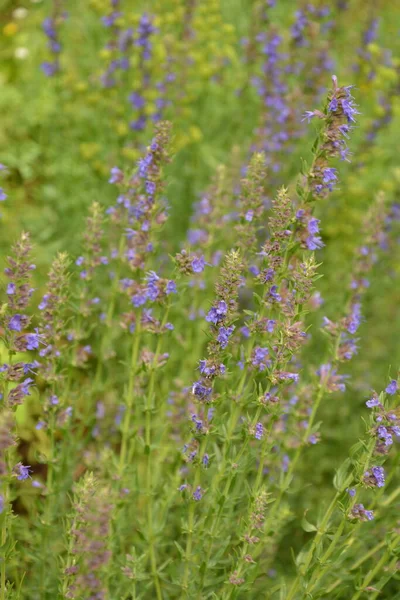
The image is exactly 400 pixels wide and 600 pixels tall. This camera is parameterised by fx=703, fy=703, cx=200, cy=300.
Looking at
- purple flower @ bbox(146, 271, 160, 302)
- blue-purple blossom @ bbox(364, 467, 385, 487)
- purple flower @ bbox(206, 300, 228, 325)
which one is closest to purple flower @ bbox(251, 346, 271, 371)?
purple flower @ bbox(206, 300, 228, 325)

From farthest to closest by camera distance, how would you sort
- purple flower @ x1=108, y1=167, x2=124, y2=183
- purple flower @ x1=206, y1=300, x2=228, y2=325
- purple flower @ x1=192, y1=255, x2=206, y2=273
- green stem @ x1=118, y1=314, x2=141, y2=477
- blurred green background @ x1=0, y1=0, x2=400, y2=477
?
blurred green background @ x1=0, y1=0, x2=400, y2=477
purple flower @ x1=108, y1=167, x2=124, y2=183
green stem @ x1=118, y1=314, x2=141, y2=477
purple flower @ x1=192, y1=255, x2=206, y2=273
purple flower @ x1=206, y1=300, x2=228, y2=325

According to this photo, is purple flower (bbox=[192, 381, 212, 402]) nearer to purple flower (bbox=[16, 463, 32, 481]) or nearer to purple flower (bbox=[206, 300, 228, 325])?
purple flower (bbox=[206, 300, 228, 325])

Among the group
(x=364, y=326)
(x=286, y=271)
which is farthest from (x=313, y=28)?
(x=286, y=271)

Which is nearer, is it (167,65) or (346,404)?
(346,404)

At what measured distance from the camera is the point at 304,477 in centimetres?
558

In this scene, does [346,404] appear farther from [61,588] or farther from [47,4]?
[47,4]

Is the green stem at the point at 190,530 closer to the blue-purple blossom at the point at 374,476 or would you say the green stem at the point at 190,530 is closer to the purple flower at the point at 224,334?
the purple flower at the point at 224,334

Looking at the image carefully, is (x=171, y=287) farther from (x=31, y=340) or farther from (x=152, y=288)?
(x=31, y=340)

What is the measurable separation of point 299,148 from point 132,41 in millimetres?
2007

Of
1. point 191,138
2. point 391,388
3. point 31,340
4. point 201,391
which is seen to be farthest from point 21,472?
point 191,138

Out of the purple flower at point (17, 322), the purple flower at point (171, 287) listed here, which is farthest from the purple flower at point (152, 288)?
the purple flower at point (17, 322)

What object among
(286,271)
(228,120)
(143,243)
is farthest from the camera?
(228,120)

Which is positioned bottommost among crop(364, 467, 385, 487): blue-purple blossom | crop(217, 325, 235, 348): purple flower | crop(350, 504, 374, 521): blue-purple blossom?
crop(350, 504, 374, 521): blue-purple blossom

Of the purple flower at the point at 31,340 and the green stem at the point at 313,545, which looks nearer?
the purple flower at the point at 31,340
